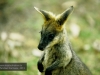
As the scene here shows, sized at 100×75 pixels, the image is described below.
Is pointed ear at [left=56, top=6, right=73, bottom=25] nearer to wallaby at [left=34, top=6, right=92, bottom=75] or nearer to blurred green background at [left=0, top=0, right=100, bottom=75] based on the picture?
wallaby at [left=34, top=6, right=92, bottom=75]

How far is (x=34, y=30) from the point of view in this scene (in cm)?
967

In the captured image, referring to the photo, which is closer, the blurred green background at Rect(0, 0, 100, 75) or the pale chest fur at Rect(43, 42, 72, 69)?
the pale chest fur at Rect(43, 42, 72, 69)

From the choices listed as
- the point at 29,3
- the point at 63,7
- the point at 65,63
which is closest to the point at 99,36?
the point at 63,7

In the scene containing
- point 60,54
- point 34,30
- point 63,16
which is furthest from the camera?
point 34,30

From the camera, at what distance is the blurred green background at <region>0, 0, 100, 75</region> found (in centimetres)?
839

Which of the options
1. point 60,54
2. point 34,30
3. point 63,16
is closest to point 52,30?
point 63,16

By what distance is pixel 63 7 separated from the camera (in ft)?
34.9

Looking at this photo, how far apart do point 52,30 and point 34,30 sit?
4.05 metres

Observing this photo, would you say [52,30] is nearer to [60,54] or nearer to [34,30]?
[60,54]

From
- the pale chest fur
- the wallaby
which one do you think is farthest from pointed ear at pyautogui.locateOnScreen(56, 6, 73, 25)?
the pale chest fur

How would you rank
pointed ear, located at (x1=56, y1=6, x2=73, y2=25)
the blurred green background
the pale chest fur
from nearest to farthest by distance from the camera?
pointed ear, located at (x1=56, y1=6, x2=73, y2=25) < the pale chest fur < the blurred green background

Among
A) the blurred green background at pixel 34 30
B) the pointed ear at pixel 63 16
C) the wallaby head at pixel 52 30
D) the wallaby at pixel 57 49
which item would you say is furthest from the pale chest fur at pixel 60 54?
the blurred green background at pixel 34 30

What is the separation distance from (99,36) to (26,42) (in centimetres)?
204

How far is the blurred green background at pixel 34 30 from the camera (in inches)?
330
